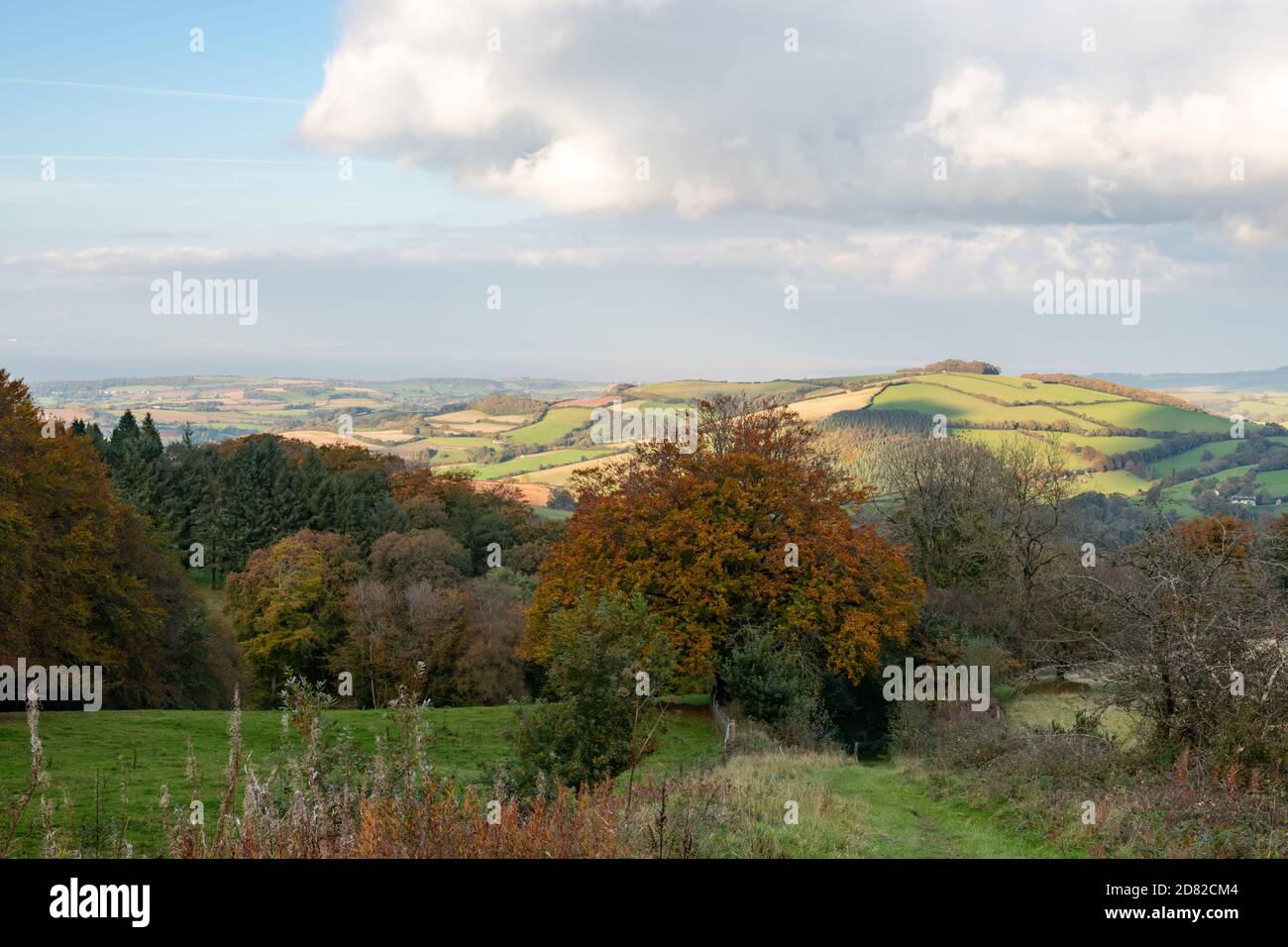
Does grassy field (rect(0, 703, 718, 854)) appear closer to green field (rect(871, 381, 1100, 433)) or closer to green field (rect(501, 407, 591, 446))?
green field (rect(871, 381, 1100, 433))

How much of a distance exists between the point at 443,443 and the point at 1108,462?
90.7m

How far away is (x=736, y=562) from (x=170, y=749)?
15488mm

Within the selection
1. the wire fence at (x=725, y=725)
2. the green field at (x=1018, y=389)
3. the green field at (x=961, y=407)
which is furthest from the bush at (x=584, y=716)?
the green field at (x=1018, y=389)

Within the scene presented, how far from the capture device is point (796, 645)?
26.0 metres

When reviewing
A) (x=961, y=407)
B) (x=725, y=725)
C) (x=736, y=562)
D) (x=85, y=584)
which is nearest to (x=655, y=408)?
(x=961, y=407)

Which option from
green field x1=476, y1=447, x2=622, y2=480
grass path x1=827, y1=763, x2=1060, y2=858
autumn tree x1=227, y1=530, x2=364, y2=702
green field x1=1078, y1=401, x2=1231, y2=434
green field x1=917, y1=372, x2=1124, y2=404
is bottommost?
autumn tree x1=227, y1=530, x2=364, y2=702

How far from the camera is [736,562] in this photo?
2741 cm

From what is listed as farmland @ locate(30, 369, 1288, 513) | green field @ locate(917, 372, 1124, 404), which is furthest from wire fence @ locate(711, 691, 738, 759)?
green field @ locate(917, 372, 1124, 404)

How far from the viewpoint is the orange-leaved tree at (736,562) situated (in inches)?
1030

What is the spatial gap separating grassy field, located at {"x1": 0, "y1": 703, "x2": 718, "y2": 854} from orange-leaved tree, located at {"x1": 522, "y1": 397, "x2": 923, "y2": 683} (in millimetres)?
3402

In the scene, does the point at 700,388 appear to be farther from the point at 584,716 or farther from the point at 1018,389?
the point at 584,716

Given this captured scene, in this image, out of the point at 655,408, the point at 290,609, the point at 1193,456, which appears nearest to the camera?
the point at 290,609

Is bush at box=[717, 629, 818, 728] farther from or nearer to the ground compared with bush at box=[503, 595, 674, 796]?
nearer to the ground

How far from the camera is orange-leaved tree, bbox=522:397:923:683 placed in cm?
2617
